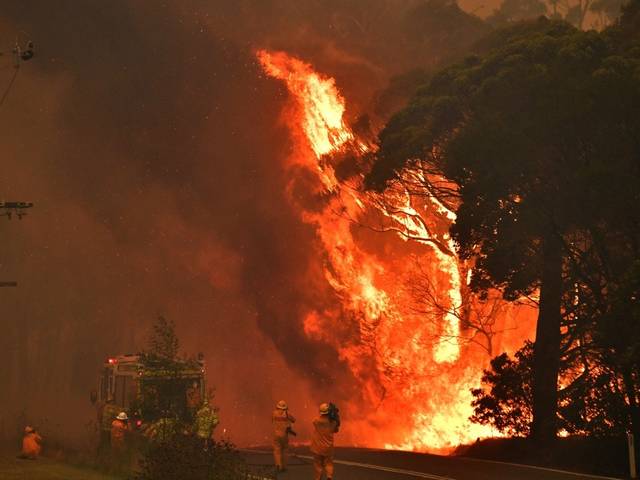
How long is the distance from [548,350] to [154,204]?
96.3ft

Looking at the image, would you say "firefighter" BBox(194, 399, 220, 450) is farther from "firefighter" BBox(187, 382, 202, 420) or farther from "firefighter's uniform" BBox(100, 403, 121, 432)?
"firefighter's uniform" BBox(100, 403, 121, 432)

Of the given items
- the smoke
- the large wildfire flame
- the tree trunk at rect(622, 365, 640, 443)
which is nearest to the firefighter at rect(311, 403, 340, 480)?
the tree trunk at rect(622, 365, 640, 443)

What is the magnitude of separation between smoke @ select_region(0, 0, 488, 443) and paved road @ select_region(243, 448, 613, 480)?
80.6 feet

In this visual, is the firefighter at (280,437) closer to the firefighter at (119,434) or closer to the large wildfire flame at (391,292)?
the firefighter at (119,434)

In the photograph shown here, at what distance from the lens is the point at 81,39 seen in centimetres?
5641

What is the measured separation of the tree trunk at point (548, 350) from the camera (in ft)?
101

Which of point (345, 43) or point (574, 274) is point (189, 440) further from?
point (345, 43)

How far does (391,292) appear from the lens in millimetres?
44438

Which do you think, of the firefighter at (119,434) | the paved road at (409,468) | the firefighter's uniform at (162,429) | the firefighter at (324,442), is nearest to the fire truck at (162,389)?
the firefighter's uniform at (162,429)

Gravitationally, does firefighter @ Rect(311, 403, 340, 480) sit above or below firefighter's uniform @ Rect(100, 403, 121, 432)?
below

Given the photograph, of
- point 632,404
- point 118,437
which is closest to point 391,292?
point 632,404

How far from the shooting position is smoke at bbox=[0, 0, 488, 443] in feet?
173

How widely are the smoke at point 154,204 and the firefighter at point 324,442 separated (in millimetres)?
31028

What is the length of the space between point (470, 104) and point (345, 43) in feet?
63.2
